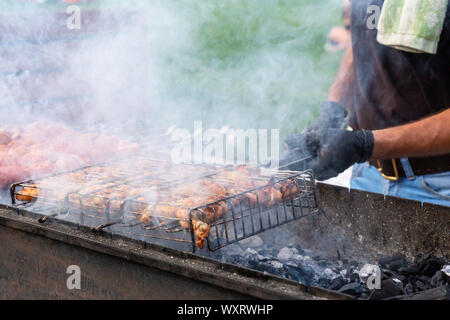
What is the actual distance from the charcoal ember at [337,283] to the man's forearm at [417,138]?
37.9 inches

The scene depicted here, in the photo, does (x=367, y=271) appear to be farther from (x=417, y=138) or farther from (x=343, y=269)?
(x=417, y=138)

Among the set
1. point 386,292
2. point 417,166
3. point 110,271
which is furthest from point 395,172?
point 110,271

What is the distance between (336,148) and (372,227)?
62 cm

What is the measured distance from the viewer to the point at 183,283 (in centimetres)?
236

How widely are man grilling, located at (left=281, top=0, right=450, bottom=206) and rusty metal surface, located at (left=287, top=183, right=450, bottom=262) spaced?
297 mm

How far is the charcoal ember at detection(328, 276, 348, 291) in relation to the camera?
8.77ft

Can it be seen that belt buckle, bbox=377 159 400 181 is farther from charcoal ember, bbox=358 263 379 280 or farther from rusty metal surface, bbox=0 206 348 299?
rusty metal surface, bbox=0 206 348 299

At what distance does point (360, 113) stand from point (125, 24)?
18.6 ft

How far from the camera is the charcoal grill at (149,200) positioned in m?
2.82

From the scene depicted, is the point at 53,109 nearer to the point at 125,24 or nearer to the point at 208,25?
the point at 125,24

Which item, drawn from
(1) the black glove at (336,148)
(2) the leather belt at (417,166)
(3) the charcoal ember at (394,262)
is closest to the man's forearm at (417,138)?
(1) the black glove at (336,148)

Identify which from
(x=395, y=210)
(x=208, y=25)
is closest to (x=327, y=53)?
(x=208, y=25)

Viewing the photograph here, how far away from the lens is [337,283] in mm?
2699

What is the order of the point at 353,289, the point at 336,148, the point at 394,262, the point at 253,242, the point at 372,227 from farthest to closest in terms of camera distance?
the point at 253,242 < the point at 372,227 < the point at 336,148 < the point at 394,262 < the point at 353,289
